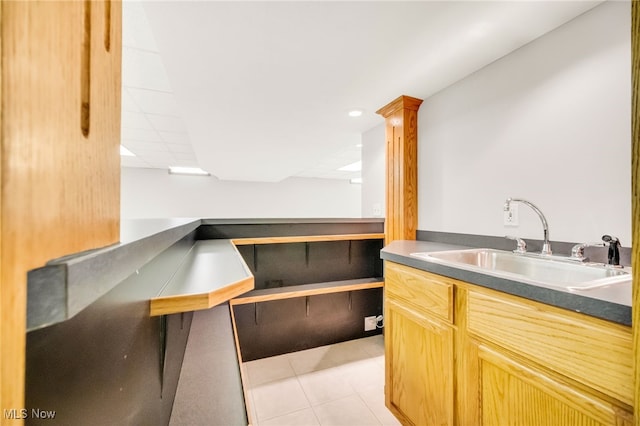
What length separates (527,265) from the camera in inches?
53.7

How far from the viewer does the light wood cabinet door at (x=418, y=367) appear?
3.84ft

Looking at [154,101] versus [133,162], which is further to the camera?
[133,162]

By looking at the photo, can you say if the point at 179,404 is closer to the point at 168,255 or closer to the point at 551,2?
the point at 168,255

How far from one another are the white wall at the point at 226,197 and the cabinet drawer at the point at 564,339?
19.9 feet

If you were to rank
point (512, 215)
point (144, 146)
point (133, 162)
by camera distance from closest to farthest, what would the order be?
1. point (512, 215)
2. point (144, 146)
3. point (133, 162)

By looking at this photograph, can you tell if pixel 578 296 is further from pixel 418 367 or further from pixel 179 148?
pixel 179 148

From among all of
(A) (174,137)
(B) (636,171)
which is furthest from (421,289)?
(A) (174,137)

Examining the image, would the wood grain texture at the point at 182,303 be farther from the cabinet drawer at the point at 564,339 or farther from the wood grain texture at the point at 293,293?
the wood grain texture at the point at 293,293

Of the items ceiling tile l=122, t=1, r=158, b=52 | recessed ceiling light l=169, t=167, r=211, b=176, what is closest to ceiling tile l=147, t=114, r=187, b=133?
ceiling tile l=122, t=1, r=158, b=52

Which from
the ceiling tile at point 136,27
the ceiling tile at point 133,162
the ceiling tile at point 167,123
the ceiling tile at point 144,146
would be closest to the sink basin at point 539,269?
the ceiling tile at point 136,27

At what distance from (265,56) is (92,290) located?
5.36 ft

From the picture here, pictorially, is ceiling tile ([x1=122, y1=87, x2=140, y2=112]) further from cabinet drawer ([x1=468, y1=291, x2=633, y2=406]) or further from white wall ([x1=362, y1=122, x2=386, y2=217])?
cabinet drawer ([x1=468, y1=291, x2=633, y2=406])

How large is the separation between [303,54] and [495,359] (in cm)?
174

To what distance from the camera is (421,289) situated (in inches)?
51.8
